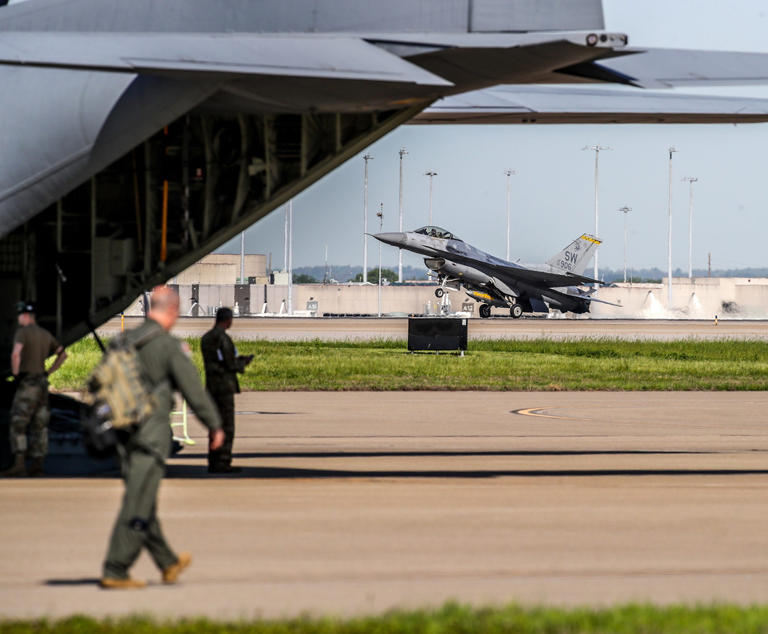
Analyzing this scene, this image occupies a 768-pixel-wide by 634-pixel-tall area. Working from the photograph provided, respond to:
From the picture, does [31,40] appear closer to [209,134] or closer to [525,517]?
[209,134]

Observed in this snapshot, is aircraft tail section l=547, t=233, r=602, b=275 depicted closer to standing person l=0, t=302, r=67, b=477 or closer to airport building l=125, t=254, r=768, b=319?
airport building l=125, t=254, r=768, b=319

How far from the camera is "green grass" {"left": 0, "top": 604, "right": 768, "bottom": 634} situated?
604 cm

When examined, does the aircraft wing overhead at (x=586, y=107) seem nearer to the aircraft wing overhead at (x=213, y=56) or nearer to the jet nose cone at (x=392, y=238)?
the aircraft wing overhead at (x=213, y=56)

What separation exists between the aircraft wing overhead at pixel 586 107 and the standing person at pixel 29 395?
5.37m

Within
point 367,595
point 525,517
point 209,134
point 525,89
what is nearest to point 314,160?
point 209,134

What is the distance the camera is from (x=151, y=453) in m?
7.14

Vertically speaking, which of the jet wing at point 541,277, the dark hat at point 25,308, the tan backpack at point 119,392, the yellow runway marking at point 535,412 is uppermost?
the jet wing at point 541,277

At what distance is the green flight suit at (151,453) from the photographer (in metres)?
7.03

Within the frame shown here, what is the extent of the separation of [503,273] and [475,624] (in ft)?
208

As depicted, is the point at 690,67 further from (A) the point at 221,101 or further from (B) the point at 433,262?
(B) the point at 433,262

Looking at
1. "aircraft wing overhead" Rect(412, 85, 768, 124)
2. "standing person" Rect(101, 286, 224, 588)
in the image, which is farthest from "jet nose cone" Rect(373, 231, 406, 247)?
"standing person" Rect(101, 286, 224, 588)

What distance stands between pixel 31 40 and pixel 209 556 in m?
4.88

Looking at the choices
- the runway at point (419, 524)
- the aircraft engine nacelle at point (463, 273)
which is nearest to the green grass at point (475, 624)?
the runway at point (419, 524)

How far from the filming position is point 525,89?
13797 millimetres
